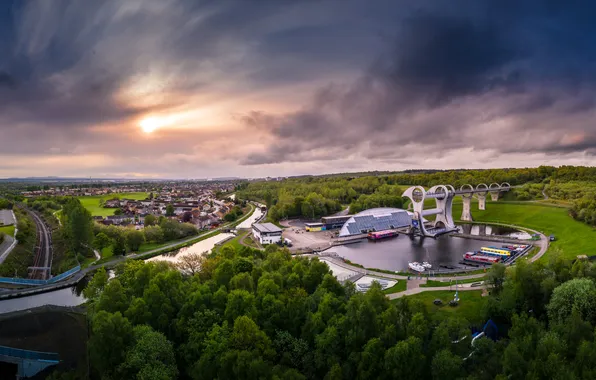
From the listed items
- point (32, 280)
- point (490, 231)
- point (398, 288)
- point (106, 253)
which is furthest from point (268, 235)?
point (490, 231)

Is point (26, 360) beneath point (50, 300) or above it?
above

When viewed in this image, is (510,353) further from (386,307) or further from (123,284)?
(123,284)

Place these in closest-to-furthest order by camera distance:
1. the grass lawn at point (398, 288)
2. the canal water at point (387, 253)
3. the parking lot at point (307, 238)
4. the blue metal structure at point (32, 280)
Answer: the grass lawn at point (398, 288) → the canal water at point (387, 253) → the blue metal structure at point (32, 280) → the parking lot at point (307, 238)

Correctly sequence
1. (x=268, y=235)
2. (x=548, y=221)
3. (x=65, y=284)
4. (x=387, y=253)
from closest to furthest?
(x=65, y=284), (x=387, y=253), (x=268, y=235), (x=548, y=221)

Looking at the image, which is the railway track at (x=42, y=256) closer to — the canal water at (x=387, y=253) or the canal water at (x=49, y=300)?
the canal water at (x=49, y=300)

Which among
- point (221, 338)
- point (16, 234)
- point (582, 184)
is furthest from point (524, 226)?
point (16, 234)

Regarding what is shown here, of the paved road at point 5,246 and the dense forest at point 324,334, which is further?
the paved road at point 5,246

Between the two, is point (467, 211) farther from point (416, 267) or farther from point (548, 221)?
point (416, 267)

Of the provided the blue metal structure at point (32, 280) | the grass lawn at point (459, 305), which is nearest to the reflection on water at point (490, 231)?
the grass lawn at point (459, 305)
